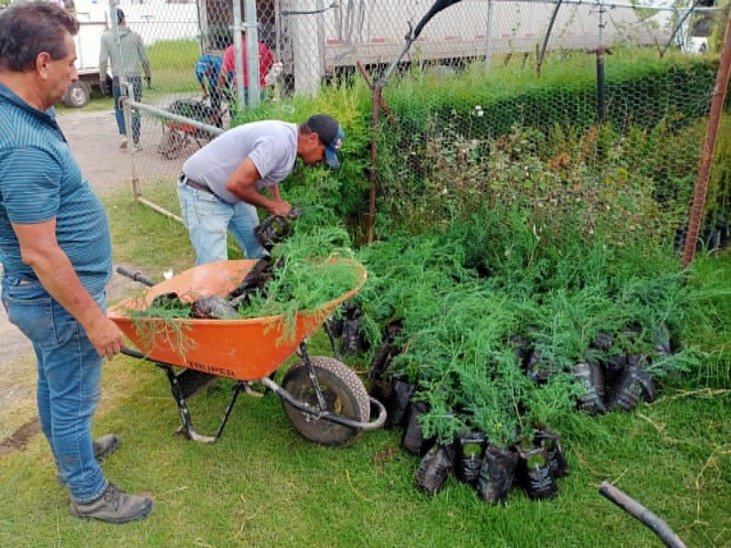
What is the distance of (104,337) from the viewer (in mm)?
2365

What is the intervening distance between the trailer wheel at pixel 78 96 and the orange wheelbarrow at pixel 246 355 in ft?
40.4

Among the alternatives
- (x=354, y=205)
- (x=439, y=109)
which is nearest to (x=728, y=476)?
(x=354, y=205)

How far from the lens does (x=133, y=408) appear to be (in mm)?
3604

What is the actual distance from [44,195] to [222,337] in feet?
2.86

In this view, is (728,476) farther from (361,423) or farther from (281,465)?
(281,465)

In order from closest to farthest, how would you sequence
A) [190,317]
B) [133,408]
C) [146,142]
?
[190,317] → [133,408] → [146,142]

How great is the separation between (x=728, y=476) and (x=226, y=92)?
4273 mm

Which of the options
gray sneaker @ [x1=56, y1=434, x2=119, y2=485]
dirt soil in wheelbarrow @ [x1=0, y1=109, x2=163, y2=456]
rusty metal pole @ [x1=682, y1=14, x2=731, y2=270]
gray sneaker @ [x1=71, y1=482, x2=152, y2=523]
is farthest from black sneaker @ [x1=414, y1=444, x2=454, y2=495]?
rusty metal pole @ [x1=682, y1=14, x2=731, y2=270]

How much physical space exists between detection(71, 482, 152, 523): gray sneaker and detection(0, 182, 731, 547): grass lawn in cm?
4

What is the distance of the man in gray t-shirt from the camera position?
135 inches

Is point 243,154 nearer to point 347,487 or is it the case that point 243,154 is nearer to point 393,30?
point 347,487

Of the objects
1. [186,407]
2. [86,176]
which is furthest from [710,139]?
[86,176]

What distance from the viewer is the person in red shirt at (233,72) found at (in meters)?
5.00

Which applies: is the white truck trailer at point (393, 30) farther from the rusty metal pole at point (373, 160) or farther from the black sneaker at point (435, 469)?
the black sneaker at point (435, 469)
